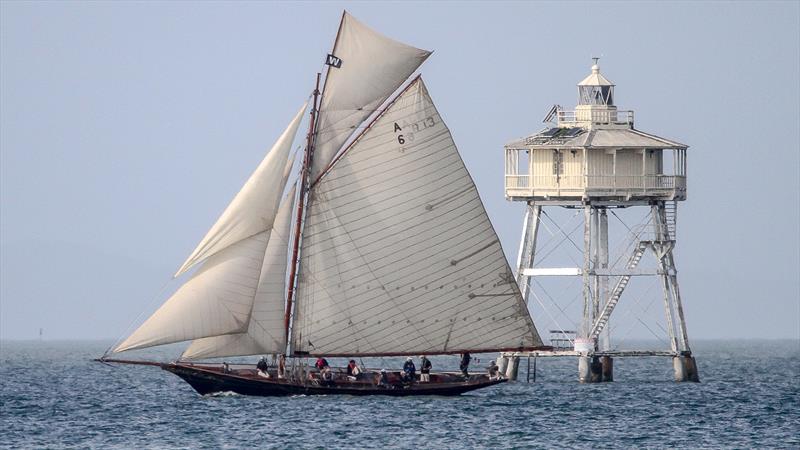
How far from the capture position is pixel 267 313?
72.2 metres

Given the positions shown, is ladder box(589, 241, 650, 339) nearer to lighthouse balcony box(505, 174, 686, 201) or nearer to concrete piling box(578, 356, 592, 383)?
concrete piling box(578, 356, 592, 383)

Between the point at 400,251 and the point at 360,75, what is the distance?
6.72 m

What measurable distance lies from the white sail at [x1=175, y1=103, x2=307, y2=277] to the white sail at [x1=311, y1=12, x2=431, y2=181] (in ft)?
5.74

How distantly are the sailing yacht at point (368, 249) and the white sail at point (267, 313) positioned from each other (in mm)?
36

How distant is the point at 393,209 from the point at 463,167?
3.22 metres

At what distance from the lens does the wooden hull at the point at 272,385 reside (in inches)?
2894

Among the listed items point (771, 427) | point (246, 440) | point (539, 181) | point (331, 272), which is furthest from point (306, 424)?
point (539, 181)

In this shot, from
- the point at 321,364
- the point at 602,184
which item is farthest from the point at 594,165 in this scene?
the point at 321,364

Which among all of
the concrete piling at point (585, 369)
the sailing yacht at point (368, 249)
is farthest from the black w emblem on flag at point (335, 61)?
the concrete piling at point (585, 369)

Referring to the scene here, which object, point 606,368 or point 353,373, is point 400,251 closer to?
point 353,373

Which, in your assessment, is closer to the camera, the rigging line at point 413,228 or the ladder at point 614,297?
the rigging line at point 413,228

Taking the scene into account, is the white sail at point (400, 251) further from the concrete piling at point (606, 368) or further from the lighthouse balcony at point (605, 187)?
the concrete piling at point (606, 368)

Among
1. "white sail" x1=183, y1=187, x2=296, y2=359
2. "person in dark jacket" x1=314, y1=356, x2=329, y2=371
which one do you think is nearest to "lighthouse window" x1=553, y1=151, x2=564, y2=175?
"person in dark jacket" x1=314, y1=356, x2=329, y2=371

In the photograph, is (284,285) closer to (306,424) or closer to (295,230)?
(295,230)
